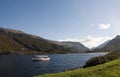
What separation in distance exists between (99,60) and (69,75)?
83.2 feet

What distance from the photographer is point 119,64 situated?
1252 inches

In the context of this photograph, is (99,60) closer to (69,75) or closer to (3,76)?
(69,75)

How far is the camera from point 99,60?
51.3 metres

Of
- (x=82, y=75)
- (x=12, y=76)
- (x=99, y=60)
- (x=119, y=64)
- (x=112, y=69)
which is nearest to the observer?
(x=82, y=75)

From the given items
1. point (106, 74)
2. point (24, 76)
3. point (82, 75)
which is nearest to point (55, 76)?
point (82, 75)

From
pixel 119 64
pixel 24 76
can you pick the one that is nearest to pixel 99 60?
pixel 119 64

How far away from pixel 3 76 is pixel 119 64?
190 feet

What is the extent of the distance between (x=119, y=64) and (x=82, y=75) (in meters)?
7.59

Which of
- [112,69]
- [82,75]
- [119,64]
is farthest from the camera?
[119,64]

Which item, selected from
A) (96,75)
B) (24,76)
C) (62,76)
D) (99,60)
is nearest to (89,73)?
(96,75)

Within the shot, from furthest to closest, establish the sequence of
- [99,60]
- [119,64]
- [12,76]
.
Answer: [12,76] < [99,60] < [119,64]

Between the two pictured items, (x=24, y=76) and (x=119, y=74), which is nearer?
(x=119, y=74)

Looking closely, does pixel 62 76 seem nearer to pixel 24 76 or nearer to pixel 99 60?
pixel 99 60

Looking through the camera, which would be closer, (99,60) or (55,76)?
(55,76)
